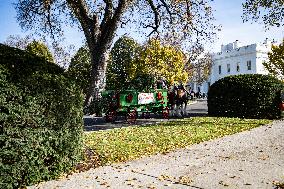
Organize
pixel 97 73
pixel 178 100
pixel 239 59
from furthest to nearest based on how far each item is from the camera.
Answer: pixel 239 59, pixel 97 73, pixel 178 100

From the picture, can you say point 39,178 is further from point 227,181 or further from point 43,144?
point 227,181

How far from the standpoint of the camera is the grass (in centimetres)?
957

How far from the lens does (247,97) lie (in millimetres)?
19141

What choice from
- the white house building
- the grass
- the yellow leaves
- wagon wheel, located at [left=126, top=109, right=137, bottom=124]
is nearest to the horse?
wagon wheel, located at [left=126, top=109, right=137, bottom=124]

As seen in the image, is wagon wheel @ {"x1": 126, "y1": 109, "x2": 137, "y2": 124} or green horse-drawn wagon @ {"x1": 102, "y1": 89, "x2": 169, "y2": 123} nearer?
green horse-drawn wagon @ {"x1": 102, "y1": 89, "x2": 169, "y2": 123}

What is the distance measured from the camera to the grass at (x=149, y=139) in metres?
9.57

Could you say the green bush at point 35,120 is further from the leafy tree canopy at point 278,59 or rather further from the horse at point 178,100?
the leafy tree canopy at point 278,59

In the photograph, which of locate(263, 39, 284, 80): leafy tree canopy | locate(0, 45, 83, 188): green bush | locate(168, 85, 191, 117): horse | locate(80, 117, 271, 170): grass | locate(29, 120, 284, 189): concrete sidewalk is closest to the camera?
locate(0, 45, 83, 188): green bush

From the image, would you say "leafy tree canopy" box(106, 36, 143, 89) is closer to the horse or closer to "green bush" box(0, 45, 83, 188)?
the horse

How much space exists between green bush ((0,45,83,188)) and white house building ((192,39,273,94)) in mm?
63329

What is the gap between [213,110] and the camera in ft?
67.5

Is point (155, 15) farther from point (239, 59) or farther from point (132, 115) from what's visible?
point (239, 59)

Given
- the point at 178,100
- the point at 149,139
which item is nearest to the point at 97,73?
the point at 178,100

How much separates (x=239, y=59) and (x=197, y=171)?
66064 millimetres
